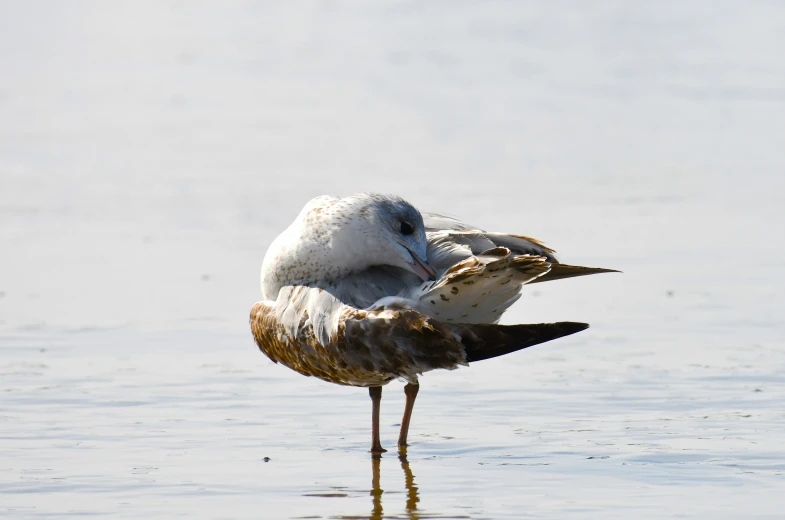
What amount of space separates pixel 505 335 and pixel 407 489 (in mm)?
914

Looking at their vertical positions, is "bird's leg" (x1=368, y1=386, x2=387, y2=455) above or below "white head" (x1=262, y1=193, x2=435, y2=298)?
below

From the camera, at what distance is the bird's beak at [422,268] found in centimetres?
608

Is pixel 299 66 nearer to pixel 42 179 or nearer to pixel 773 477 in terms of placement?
pixel 42 179

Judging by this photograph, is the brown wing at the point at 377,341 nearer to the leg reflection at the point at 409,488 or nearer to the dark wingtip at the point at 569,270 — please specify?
the leg reflection at the point at 409,488

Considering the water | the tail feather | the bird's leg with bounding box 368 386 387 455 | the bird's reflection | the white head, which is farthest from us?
the bird's leg with bounding box 368 386 387 455

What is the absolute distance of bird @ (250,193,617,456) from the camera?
5418 mm

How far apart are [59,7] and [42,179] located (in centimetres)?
1127

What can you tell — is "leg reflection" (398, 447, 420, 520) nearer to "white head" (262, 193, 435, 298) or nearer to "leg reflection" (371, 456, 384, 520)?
"leg reflection" (371, 456, 384, 520)

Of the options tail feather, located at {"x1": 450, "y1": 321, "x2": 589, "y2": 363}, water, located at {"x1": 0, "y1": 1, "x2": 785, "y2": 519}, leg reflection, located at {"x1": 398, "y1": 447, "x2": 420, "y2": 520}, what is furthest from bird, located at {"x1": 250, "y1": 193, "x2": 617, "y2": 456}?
water, located at {"x1": 0, "y1": 1, "x2": 785, "y2": 519}

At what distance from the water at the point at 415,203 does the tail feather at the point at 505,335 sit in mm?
629

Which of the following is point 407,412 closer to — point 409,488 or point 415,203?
point 409,488

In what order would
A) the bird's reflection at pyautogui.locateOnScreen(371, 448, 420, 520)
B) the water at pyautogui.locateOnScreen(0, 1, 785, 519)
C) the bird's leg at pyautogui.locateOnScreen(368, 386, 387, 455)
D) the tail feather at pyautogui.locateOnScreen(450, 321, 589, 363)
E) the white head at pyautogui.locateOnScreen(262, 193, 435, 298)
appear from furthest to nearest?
the bird's leg at pyautogui.locateOnScreen(368, 386, 387, 455) < the white head at pyautogui.locateOnScreen(262, 193, 435, 298) < the water at pyautogui.locateOnScreen(0, 1, 785, 519) < the bird's reflection at pyautogui.locateOnScreen(371, 448, 420, 520) < the tail feather at pyautogui.locateOnScreen(450, 321, 589, 363)

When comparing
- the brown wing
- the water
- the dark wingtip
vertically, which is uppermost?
the dark wingtip

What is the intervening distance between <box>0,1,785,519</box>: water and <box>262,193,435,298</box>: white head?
2.71 feet
